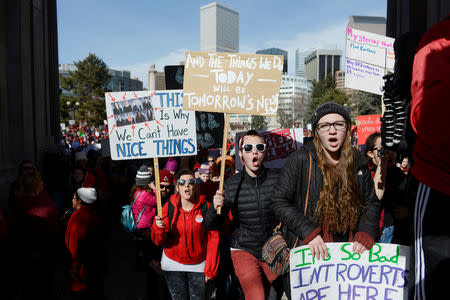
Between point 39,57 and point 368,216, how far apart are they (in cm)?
1089

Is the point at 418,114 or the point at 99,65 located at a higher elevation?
the point at 99,65

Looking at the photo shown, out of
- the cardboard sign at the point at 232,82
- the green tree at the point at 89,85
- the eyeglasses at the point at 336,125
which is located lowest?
the eyeglasses at the point at 336,125

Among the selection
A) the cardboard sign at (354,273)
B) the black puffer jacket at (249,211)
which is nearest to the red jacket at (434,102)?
the cardboard sign at (354,273)

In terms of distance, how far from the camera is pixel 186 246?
3.55 metres

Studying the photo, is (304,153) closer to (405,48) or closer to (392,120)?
(392,120)

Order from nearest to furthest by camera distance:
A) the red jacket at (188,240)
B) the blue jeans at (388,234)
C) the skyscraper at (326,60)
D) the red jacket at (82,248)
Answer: the blue jeans at (388,234), the red jacket at (188,240), the red jacket at (82,248), the skyscraper at (326,60)

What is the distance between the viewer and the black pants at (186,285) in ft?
11.7

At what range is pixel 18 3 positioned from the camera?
29.3 ft

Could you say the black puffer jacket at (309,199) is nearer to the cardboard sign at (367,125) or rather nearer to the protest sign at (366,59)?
the protest sign at (366,59)

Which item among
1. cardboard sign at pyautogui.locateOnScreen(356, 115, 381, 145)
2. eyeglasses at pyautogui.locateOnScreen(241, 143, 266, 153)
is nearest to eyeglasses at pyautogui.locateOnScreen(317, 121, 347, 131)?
eyeglasses at pyautogui.locateOnScreen(241, 143, 266, 153)

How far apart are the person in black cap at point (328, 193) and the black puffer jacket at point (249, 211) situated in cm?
63

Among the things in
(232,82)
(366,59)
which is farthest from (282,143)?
(232,82)

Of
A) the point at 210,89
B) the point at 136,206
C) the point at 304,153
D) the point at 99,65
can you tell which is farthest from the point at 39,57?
the point at 99,65

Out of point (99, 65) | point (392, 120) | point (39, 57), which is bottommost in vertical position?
point (392, 120)
